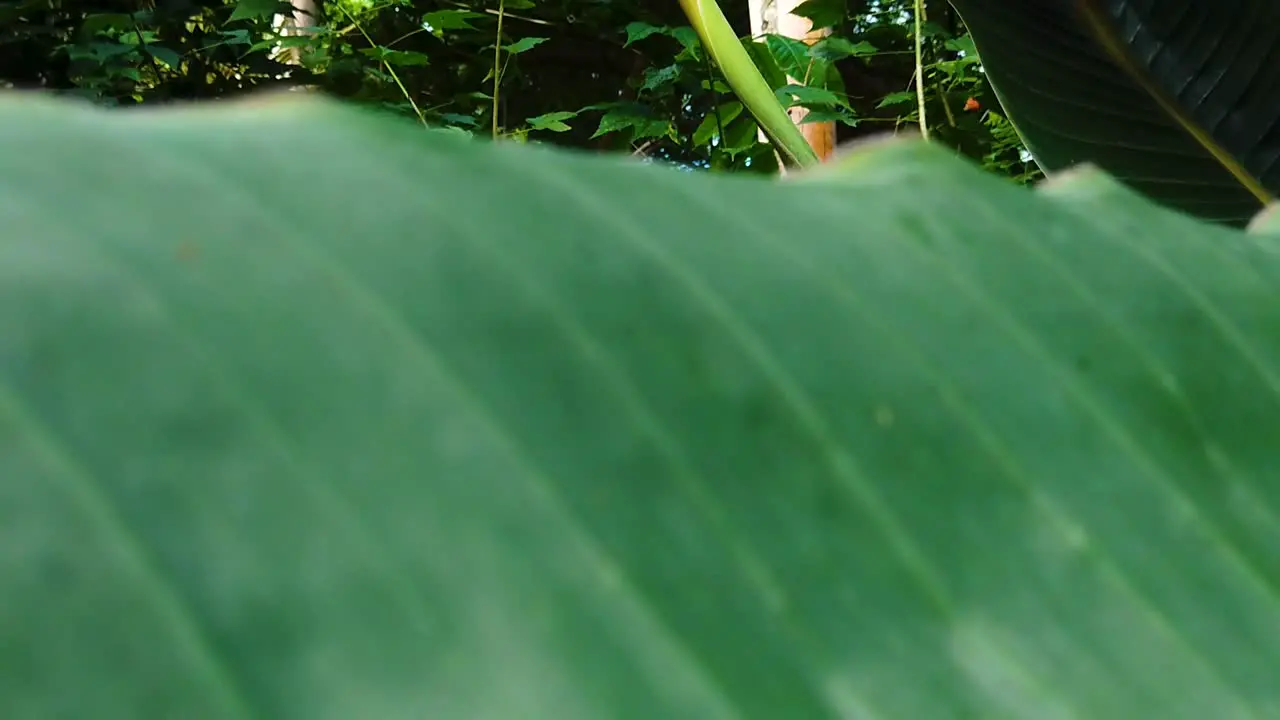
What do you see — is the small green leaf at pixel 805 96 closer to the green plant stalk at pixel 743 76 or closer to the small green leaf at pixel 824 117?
the small green leaf at pixel 824 117

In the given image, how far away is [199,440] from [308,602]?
2 centimetres

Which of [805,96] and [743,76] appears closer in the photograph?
[743,76]

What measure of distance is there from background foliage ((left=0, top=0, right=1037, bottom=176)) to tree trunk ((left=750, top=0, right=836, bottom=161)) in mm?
27

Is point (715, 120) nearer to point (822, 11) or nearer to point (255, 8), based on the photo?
point (822, 11)

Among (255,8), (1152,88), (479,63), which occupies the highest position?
(1152,88)

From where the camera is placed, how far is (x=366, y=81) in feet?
4.58

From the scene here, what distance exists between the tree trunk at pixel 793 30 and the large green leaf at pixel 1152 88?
57 centimetres

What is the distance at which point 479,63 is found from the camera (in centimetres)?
163

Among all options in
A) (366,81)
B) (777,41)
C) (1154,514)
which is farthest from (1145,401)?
(366,81)

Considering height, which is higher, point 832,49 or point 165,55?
point 832,49

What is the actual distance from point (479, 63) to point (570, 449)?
1.61 metres

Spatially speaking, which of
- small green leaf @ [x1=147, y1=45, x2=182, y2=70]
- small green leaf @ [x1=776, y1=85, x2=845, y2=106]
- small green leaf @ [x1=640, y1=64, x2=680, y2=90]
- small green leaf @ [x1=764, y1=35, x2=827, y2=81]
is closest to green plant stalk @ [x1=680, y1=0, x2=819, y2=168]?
small green leaf @ [x1=776, y1=85, x2=845, y2=106]

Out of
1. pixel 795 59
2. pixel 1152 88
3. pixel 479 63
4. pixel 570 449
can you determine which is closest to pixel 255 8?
pixel 479 63

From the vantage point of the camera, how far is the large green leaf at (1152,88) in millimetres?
538
